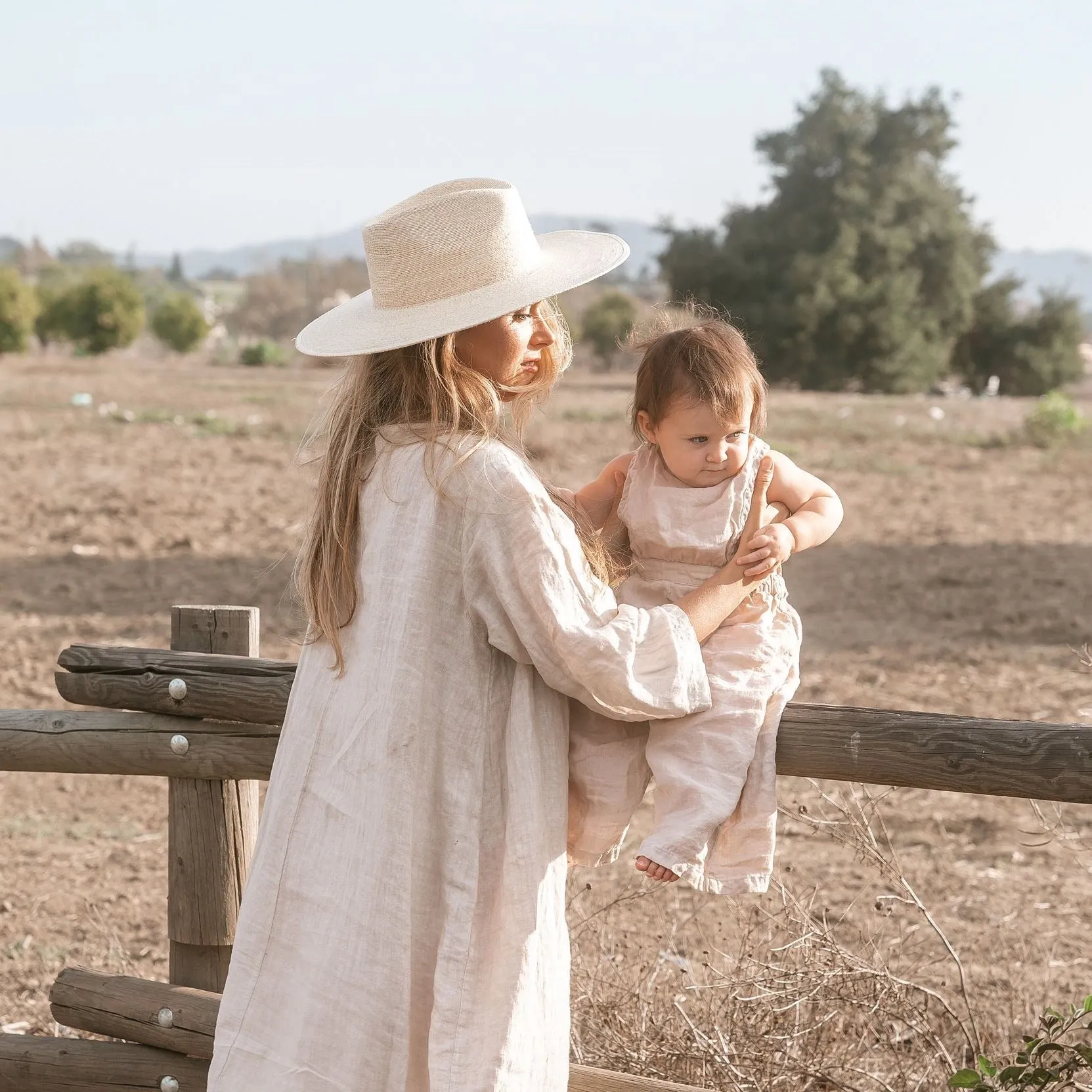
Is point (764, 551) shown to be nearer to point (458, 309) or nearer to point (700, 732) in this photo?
point (700, 732)

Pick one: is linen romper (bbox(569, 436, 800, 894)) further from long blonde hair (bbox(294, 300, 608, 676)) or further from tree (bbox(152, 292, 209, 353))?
tree (bbox(152, 292, 209, 353))

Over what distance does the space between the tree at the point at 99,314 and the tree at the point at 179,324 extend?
20.3 feet

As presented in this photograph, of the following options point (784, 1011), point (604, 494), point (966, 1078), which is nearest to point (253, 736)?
point (604, 494)

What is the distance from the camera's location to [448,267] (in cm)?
230

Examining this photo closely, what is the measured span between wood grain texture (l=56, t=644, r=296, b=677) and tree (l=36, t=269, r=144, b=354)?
46.0 m

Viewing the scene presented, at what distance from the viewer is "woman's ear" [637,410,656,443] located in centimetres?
237

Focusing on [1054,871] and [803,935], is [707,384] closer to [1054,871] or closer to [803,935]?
[803,935]

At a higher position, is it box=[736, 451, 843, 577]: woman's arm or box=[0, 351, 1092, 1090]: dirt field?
box=[736, 451, 843, 577]: woman's arm

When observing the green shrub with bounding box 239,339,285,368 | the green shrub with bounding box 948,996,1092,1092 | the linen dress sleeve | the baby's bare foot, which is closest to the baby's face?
the linen dress sleeve

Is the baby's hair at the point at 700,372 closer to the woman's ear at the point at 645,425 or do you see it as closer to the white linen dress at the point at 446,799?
the woman's ear at the point at 645,425

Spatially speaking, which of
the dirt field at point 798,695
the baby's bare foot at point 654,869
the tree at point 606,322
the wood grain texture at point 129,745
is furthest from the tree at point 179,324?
the baby's bare foot at point 654,869

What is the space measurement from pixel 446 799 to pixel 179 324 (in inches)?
2171

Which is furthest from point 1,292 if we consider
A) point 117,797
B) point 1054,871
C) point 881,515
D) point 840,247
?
point 1054,871

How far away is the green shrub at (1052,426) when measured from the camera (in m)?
16.2
